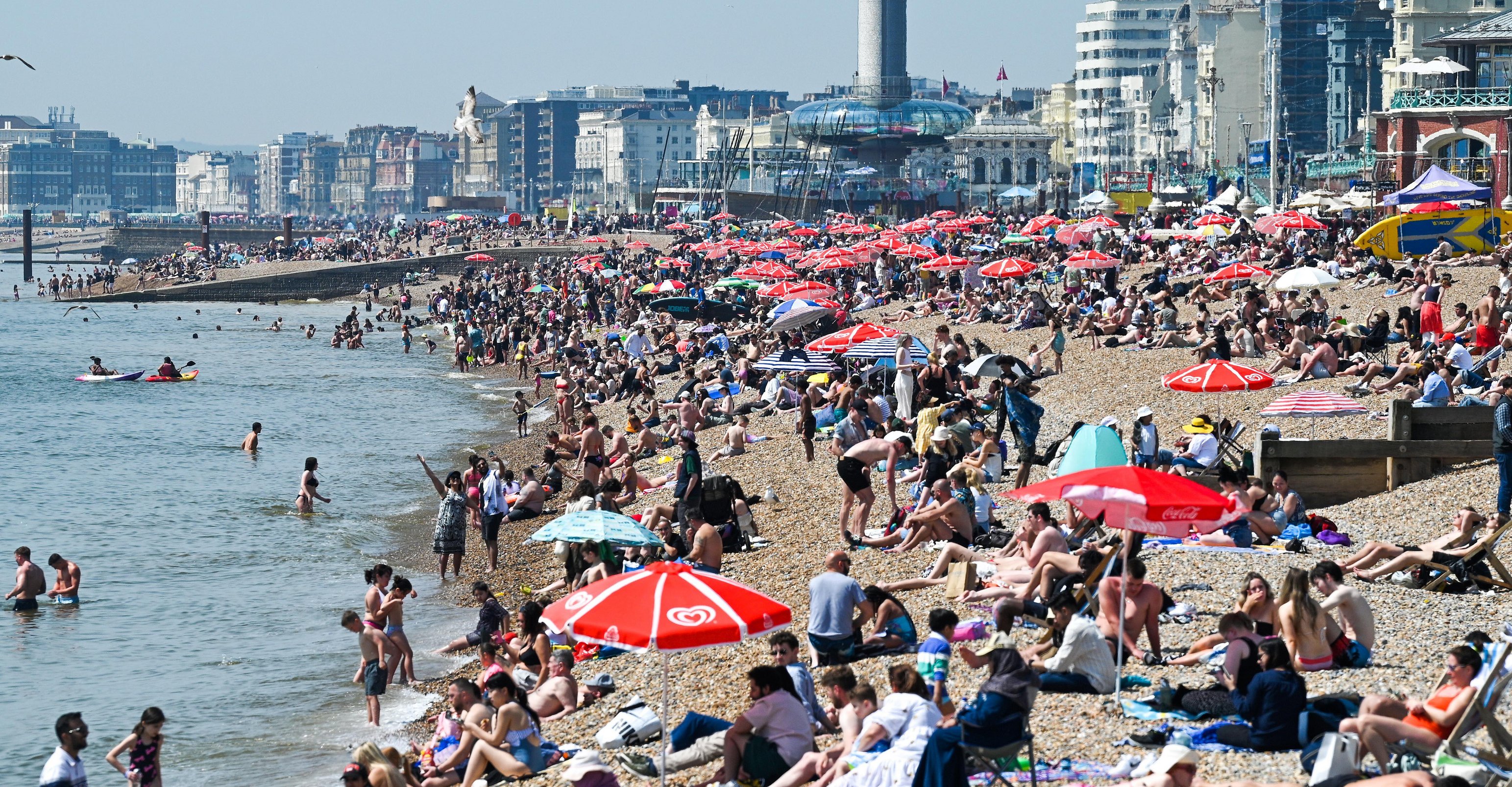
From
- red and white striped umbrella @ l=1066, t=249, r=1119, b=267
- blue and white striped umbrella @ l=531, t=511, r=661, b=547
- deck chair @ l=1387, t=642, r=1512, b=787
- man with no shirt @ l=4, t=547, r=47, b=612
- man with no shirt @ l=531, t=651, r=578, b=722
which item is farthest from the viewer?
red and white striped umbrella @ l=1066, t=249, r=1119, b=267

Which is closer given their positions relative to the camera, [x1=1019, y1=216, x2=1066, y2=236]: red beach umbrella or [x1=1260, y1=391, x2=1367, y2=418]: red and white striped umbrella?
[x1=1260, y1=391, x2=1367, y2=418]: red and white striped umbrella

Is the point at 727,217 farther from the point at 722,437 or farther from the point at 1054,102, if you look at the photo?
the point at 1054,102

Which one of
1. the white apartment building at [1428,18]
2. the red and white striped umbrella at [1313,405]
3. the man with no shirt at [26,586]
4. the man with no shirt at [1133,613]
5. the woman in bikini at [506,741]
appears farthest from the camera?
the white apartment building at [1428,18]

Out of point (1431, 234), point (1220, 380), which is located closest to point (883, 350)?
point (1220, 380)

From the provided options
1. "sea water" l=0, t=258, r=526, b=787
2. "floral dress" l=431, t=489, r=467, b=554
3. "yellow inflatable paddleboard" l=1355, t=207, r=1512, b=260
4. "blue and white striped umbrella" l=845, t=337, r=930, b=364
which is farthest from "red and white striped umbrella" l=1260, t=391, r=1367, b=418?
"yellow inflatable paddleboard" l=1355, t=207, r=1512, b=260

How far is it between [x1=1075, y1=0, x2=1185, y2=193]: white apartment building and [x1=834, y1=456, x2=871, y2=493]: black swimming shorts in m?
114

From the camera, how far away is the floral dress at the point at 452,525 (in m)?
18.1

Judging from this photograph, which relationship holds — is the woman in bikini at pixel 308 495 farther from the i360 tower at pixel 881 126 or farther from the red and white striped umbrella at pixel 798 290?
the i360 tower at pixel 881 126

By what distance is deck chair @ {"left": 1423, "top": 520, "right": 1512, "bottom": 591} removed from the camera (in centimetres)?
1209

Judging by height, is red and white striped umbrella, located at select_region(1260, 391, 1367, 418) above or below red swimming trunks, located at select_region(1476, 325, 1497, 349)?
below

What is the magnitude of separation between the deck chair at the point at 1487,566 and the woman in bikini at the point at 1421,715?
139 inches

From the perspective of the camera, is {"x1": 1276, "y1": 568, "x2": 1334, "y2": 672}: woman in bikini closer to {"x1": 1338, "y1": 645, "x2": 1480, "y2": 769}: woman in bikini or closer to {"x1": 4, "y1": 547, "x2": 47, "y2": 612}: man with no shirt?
{"x1": 1338, "y1": 645, "x2": 1480, "y2": 769}: woman in bikini

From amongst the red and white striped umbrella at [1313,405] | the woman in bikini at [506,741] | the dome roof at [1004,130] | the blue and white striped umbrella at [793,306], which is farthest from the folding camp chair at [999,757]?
the dome roof at [1004,130]

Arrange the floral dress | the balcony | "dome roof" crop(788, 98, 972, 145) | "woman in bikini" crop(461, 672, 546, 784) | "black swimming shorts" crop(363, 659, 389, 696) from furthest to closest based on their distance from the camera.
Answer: "dome roof" crop(788, 98, 972, 145) → the balcony → the floral dress → "black swimming shorts" crop(363, 659, 389, 696) → "woman in bikini" crop(461, 672, 546, 784)
